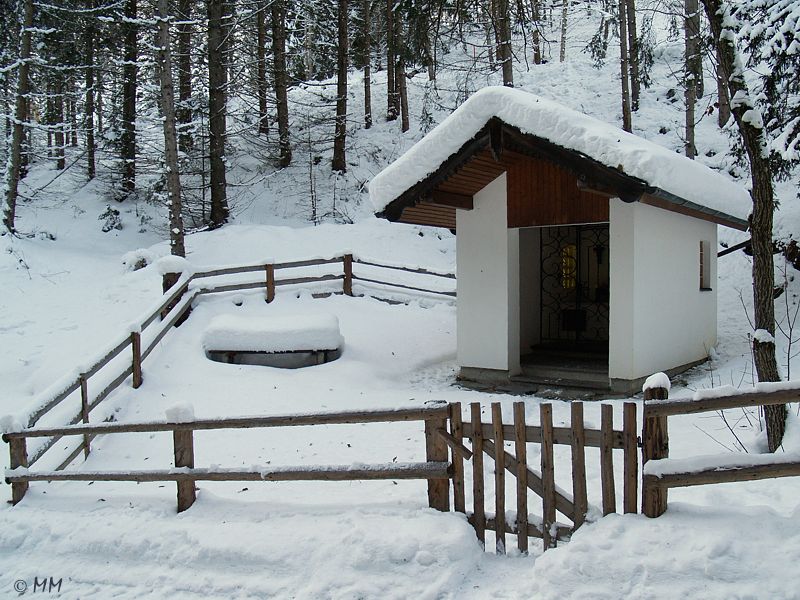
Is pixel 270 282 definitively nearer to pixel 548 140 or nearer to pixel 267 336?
pixel 267 336

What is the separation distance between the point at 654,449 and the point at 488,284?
626 cm

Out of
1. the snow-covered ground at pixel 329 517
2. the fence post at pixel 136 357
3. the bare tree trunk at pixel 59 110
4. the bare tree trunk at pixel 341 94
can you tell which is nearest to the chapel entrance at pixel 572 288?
the snow-covered ground at pixel 329 517

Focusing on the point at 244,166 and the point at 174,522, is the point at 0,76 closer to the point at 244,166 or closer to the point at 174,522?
the point at 244,166

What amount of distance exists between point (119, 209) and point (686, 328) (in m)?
18.3

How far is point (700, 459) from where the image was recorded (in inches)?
146

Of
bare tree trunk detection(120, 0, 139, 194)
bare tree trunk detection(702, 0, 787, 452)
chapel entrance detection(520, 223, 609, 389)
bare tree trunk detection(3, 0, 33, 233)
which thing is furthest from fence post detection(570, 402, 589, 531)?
bare tree trunk detection(120, 0, 139, 194)

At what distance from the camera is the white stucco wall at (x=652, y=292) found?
870cm

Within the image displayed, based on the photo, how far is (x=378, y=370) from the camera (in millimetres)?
10453

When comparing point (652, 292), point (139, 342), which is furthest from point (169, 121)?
point (652, 292)

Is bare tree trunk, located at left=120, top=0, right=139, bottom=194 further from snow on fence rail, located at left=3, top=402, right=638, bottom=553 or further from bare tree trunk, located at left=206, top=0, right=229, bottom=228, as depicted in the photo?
snow on fence rail, located at left=3, top=402, right=638, bottom=553

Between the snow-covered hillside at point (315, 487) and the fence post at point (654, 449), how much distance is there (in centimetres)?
9

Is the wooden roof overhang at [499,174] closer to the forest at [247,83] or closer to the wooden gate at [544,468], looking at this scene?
the forest at [247,83]

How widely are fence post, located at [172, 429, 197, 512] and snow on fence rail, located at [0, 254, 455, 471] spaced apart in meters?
1.95

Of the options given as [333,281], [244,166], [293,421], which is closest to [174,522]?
[293,421]
